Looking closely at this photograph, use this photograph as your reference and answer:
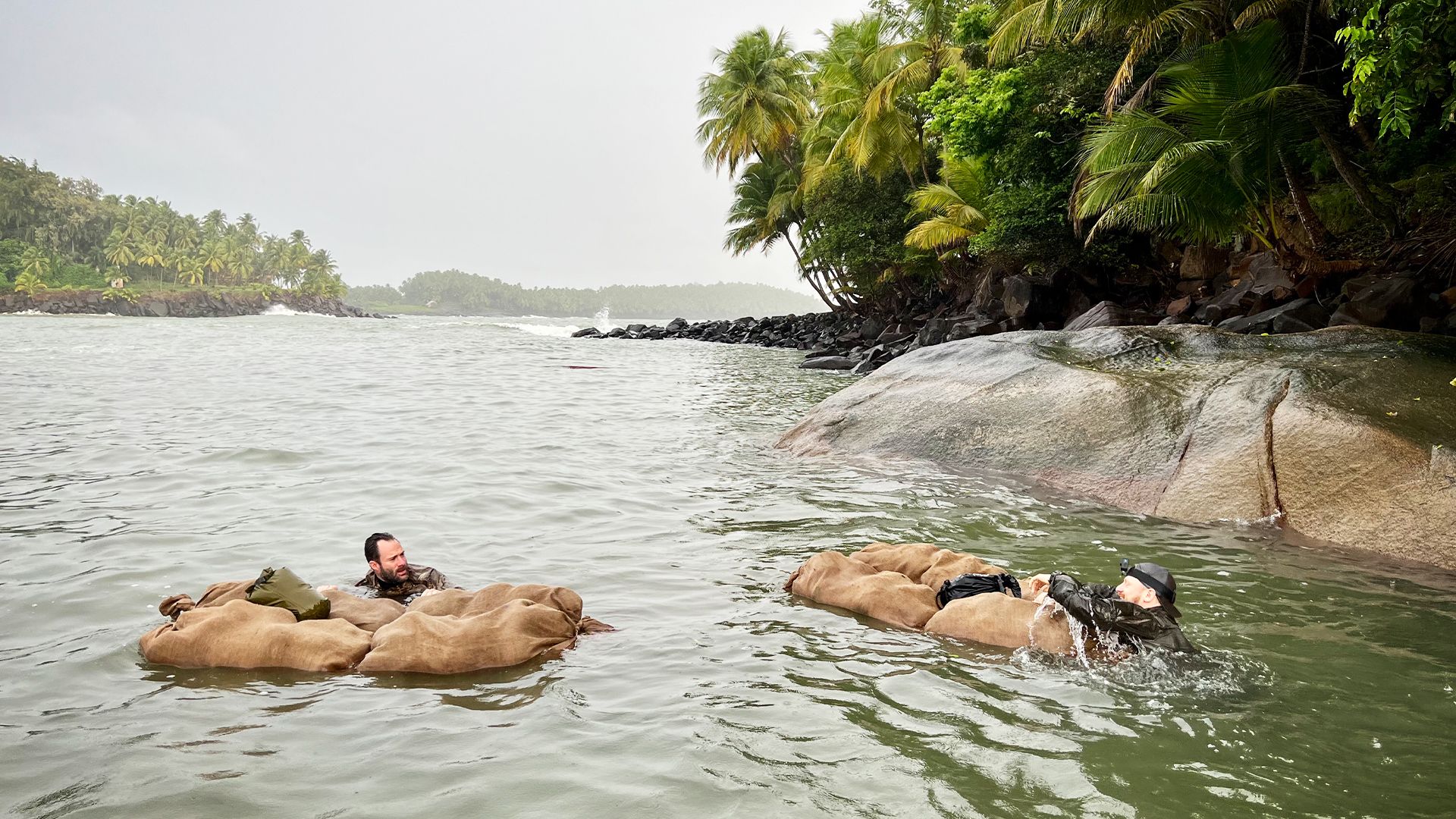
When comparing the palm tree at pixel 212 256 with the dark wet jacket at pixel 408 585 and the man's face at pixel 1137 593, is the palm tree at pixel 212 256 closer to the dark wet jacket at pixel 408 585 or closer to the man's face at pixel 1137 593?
the dark wet jacket at pixel 408 585

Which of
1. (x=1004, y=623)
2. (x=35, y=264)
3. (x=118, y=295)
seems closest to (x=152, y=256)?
(x=118, y=295)

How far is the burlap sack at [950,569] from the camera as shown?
20.1ft

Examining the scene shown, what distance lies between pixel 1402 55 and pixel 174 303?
115091 mm

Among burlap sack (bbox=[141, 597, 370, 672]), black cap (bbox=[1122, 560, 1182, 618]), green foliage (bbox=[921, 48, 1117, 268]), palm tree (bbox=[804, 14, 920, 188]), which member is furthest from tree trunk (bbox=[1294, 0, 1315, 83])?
palm tree (bbox=[804, 14, 920, 188])

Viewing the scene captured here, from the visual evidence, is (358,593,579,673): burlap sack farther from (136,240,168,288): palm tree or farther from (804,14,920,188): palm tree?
(136,240,168,288): palm tree

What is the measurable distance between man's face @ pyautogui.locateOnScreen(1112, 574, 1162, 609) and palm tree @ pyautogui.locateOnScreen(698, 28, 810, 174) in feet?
127

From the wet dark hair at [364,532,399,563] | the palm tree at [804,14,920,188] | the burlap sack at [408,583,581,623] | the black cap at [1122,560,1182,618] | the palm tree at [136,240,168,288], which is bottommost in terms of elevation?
the burlap sack at [408,583,581,623]

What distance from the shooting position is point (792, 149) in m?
46.7

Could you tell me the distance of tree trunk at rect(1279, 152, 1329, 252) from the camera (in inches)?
554

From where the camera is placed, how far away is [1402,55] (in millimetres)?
7586

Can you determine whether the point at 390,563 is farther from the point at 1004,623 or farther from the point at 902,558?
the point at 1004,623

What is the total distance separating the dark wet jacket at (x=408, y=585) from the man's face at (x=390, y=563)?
0.04 m

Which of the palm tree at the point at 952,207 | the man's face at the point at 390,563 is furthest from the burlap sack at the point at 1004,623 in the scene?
the palm tree at the point at 952,207

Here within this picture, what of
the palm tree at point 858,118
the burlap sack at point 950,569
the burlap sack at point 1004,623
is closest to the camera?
the burlap sack at point 1004,623
